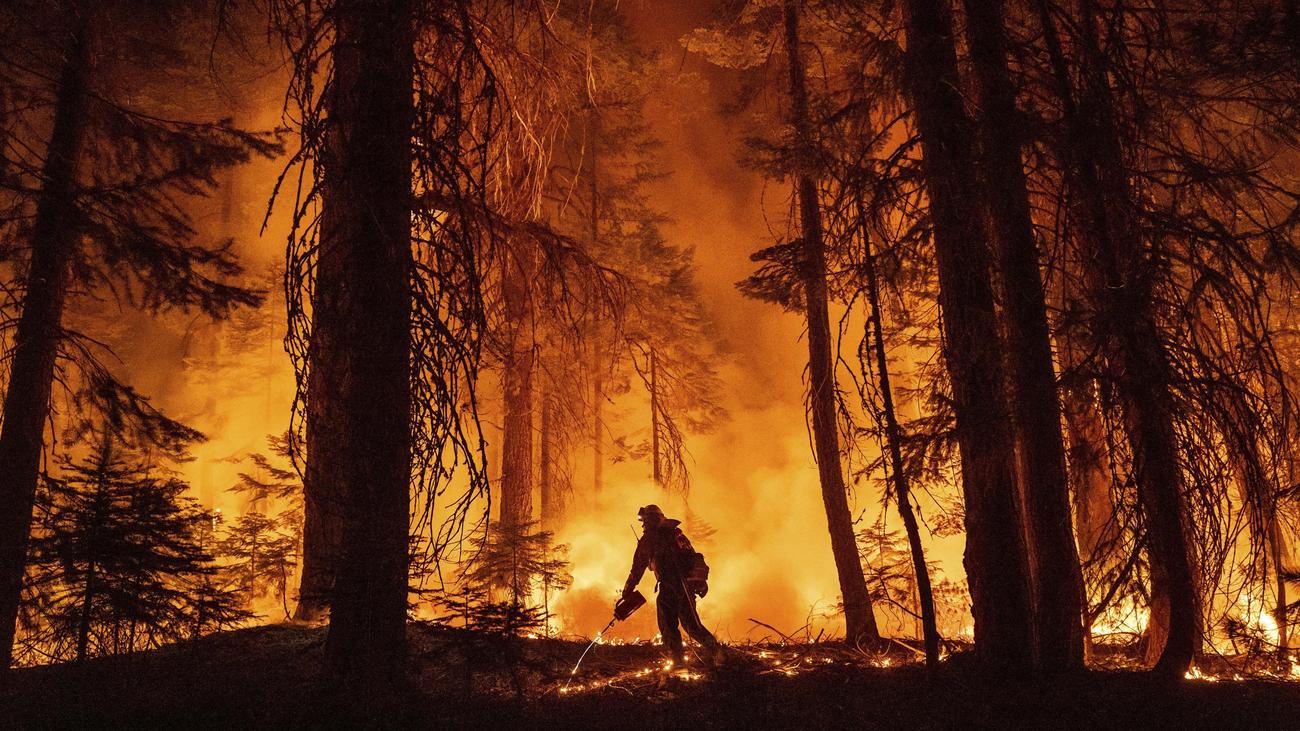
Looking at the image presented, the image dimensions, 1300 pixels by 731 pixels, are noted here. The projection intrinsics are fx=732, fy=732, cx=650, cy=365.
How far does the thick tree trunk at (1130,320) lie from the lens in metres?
5.78

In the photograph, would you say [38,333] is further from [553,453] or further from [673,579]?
[673,579]

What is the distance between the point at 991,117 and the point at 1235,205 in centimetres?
208

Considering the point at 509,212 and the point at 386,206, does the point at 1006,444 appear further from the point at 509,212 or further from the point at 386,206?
the point at 386,206

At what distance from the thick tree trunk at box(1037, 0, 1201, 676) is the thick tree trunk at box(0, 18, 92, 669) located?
32.2 ft

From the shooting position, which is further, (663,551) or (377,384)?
(663,551)

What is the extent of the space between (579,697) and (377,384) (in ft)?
10.4

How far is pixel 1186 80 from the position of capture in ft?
21.2

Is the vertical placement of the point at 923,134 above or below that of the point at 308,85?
above

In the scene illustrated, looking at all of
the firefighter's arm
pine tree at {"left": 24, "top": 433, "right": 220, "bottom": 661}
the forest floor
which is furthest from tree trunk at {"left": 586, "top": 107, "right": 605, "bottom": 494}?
pine tree at {"left": 24, "top": 433, "right": 220, "bottom": 661}

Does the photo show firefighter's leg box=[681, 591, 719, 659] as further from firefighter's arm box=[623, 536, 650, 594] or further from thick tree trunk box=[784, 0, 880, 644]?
thick tree trunk box=[784, 0, 880, 644]

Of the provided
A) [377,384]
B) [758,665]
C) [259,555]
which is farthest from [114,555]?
[259,555]

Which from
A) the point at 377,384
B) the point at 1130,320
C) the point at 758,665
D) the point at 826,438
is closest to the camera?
the point at 377,384

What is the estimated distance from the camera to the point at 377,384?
467 centimetres

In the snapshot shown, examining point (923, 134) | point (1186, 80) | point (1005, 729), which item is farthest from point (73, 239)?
point (1186, 80)
